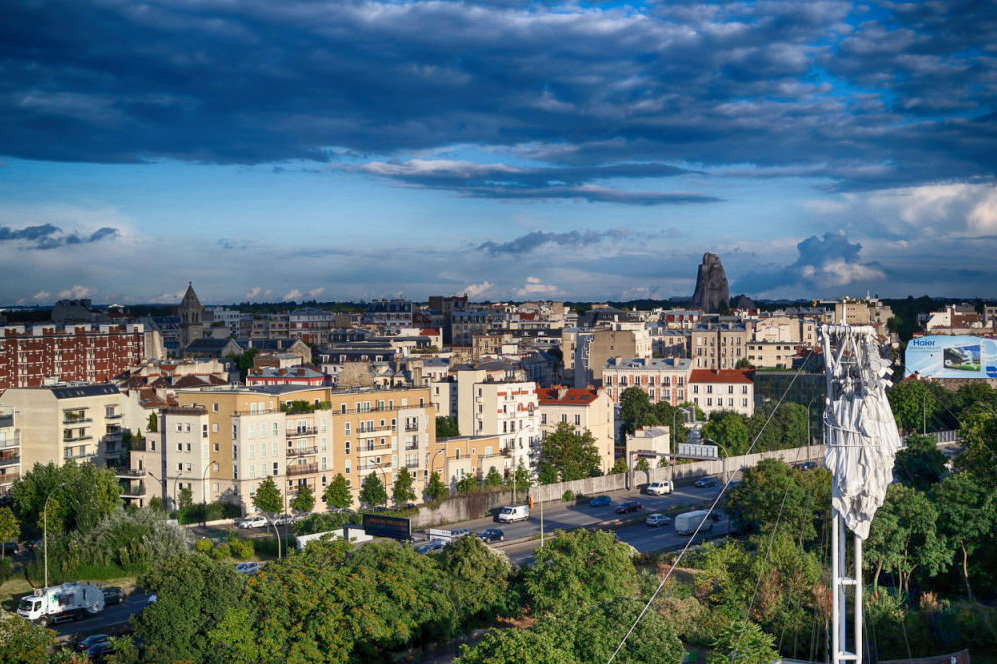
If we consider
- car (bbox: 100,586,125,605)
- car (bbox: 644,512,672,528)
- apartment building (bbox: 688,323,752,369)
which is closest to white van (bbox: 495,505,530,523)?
car (bbox: 644,512,672,528)

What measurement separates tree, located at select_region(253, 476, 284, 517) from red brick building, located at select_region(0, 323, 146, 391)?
2073 inches

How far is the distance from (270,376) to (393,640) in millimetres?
41271

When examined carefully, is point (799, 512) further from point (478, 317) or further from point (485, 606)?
point (478, 317)

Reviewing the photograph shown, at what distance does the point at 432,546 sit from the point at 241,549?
7.69 metres

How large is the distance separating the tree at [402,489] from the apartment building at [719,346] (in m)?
61.4

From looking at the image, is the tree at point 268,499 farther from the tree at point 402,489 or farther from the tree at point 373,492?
the tree at point 402,489

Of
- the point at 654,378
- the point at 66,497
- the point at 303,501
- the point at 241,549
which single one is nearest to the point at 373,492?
the point at 303,501

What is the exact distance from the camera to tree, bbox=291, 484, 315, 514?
48562 mm

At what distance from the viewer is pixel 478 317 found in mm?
156375

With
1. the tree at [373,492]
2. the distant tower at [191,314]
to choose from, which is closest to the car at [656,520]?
the tree at [373,492]

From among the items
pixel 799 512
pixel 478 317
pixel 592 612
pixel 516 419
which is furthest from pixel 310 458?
pixel 478 317

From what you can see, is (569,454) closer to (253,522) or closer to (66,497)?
(253,522)

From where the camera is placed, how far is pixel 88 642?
1194 inches

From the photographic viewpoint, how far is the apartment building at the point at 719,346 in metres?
110
